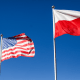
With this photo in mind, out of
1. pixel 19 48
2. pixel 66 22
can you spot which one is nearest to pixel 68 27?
→ pixel 66 22

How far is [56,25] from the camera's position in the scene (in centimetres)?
2033

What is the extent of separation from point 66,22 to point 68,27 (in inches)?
26.6

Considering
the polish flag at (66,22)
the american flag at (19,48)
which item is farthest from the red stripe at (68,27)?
the american flag at (19,48)

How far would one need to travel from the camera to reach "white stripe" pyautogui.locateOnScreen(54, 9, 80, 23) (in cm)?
1980

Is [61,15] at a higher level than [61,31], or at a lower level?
higher

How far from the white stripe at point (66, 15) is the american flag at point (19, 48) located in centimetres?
1091

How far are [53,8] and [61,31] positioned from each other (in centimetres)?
301

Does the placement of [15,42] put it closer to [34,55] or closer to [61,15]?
[34,55]

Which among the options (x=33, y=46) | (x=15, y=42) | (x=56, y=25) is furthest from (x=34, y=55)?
(x=56, y=25)

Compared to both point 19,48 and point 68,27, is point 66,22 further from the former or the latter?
point 19,48

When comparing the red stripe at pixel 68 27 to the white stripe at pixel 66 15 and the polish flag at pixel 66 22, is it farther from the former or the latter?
the white stripe at pixel 66 15

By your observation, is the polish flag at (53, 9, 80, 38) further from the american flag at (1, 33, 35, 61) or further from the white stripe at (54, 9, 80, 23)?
the american flag at (1, 33, 35, 61)

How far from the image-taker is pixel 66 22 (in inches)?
789

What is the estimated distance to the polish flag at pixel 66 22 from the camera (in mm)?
19328
